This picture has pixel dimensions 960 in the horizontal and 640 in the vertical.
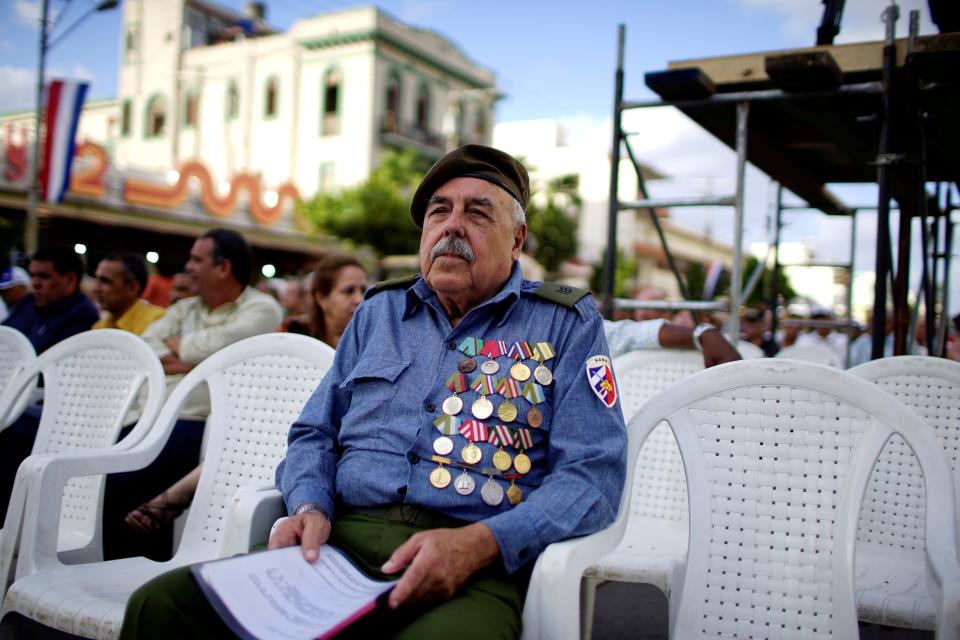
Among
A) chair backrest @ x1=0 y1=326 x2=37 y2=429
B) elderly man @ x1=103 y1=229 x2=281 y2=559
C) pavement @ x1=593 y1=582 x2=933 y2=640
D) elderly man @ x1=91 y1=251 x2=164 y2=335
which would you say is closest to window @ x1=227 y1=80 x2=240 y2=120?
elderly man @ x1=91 y1=251 x2=164 y2=335

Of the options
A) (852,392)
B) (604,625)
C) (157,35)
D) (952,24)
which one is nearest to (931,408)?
(852,392)

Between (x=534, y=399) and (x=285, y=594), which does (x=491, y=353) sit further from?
(x=285, y=594)

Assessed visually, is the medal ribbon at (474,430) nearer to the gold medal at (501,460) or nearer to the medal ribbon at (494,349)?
the gold medal at (501,460)

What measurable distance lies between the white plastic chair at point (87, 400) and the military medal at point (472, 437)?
53.5 inches

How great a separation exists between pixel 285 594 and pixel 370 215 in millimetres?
23861

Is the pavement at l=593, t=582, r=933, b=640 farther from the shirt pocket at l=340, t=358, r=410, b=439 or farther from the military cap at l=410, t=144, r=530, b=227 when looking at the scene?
the military cap at l=410, t=144, r=530, b=227

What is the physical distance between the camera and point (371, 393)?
212cm

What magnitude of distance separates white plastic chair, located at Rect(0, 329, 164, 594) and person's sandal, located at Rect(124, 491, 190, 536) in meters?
0.15

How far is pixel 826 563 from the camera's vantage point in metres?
1.89

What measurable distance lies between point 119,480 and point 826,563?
8.41ft

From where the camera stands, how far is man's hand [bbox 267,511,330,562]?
1.81 metres

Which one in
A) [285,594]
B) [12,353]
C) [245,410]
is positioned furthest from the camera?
[12,353]

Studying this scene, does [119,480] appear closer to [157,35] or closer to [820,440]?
[820,440]

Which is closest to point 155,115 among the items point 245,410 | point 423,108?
point 423,108
